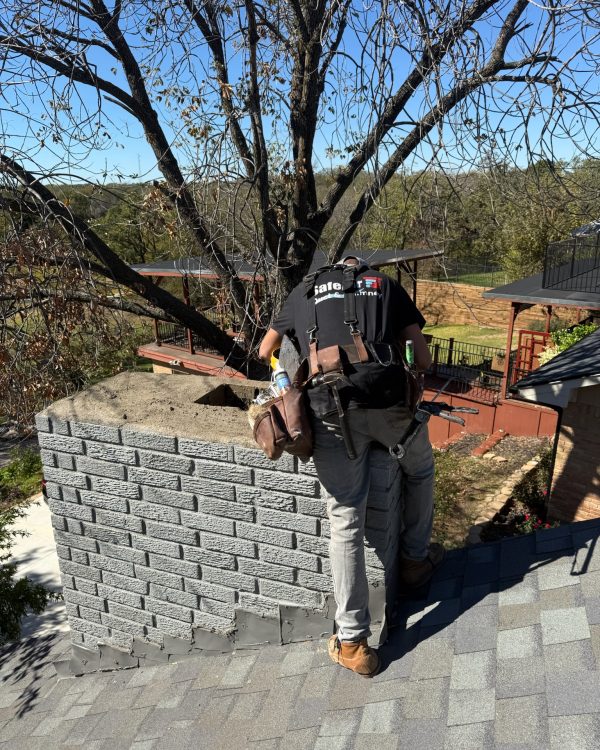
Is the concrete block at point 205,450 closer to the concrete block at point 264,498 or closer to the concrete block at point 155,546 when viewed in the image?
the concrete block at point 264,498

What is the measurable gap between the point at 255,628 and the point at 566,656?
161 cm

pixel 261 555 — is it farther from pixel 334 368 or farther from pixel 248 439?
pixel 334 368

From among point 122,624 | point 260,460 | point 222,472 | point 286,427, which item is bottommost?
point 122,624

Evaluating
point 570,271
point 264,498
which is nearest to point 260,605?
point 264,498

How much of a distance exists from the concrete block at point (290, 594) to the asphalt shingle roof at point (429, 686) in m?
0.23

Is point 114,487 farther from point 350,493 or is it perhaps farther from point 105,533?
point 350,493

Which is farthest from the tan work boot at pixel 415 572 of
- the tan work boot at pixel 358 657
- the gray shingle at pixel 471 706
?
the gray shingle at pixel 471 706

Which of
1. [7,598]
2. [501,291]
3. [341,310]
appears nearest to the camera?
[341,310]

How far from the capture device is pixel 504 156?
3.44 meters

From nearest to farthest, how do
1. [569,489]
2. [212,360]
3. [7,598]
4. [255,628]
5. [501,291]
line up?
[255,628]
[7,598]
[569,489]
[501,291]
[212,360]

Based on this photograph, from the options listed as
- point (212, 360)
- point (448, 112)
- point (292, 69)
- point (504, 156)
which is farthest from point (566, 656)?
point (212, 360)

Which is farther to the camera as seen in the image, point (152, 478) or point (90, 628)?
point (90, 628)

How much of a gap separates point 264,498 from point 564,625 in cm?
142

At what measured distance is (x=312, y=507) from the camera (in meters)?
2.63
